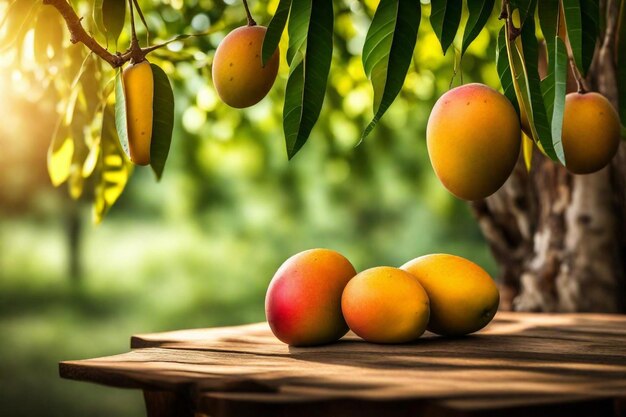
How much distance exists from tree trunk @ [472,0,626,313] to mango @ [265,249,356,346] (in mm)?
673

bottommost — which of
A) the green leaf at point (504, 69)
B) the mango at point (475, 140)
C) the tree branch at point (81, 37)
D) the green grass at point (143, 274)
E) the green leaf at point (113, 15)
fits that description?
the green grass at point (143, 274)

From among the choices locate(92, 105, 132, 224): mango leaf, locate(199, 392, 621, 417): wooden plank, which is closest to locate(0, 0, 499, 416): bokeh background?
locate(92, 105, 132, 224): mango leaf

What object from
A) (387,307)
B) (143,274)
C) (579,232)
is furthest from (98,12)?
(143,274)

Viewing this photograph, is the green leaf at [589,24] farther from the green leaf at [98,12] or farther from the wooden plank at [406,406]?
the green leaf at [98,12]

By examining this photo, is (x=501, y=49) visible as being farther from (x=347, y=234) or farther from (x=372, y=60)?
(x=347, y=234)

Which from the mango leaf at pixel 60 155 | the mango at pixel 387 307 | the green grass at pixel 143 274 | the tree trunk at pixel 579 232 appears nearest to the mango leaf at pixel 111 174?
the mango leaf at pixel 60 155

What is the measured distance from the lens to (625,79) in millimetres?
767

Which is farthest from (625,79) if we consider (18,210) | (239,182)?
(18,210)

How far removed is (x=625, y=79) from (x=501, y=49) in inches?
5.2

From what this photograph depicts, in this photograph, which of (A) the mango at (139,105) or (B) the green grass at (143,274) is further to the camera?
(B) the green grass at (143,274)

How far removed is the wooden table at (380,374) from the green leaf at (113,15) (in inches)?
11.8

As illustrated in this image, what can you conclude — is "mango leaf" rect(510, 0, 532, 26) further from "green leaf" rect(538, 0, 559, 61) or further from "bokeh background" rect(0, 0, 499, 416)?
"bokeh background" rect(0, 0, 499, 416)

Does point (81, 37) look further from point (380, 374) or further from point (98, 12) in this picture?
point (380, 374)

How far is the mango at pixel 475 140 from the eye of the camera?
2.16 feet
